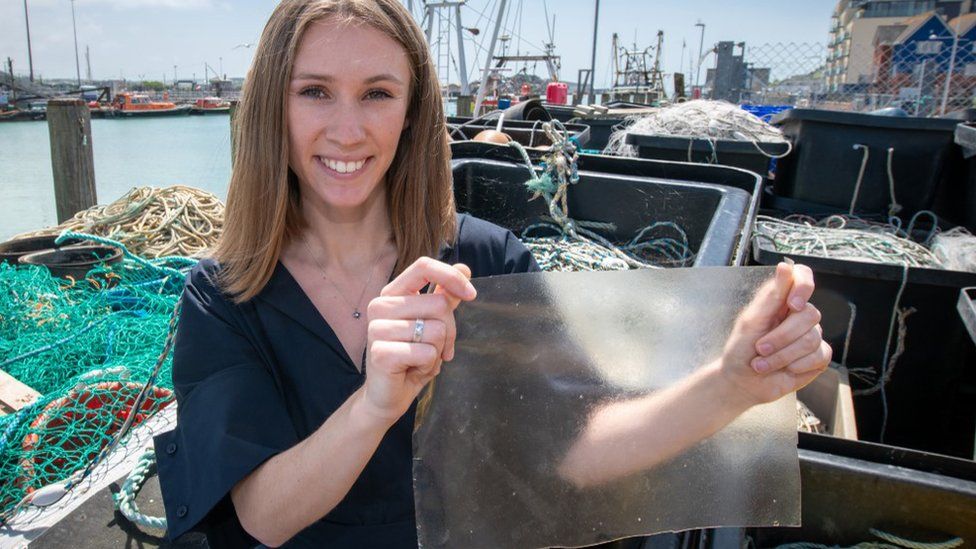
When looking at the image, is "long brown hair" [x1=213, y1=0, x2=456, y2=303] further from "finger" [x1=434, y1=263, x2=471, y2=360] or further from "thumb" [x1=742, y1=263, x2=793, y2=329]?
"thumb" [x1=742, y1=263, x2=793, y2=329]

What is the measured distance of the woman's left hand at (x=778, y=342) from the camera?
99 cm

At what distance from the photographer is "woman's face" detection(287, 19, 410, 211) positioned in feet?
4.31

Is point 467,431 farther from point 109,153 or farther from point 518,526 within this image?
point 109,153

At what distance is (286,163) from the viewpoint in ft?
A: 4.59

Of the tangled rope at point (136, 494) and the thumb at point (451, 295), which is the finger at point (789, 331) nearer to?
the thumb at point (451, 295)

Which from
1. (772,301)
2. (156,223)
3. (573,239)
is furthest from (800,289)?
(156,223)

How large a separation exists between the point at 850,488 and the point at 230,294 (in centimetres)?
167

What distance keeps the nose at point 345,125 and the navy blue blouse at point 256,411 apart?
0.34 m

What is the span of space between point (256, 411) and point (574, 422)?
64 cm

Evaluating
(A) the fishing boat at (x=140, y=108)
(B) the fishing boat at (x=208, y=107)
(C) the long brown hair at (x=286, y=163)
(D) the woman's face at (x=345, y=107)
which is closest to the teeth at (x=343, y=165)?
(D) the woman's face at (x=345, y=107)

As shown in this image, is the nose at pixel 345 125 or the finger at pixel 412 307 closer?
the finger at pixel 412 307

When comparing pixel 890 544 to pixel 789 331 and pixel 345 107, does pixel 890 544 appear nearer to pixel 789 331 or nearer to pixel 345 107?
pixel 789 331

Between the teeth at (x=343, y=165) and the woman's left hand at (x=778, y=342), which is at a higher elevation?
the teeth at (x=343, y=165)

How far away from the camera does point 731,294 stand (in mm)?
1103
